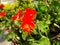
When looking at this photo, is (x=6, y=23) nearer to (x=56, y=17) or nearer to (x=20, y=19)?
(x=20, y=19)

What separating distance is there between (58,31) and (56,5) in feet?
0.58

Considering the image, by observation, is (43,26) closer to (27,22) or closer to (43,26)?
(43,26)

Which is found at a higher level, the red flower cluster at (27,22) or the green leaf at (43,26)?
the red flower cluster at (27,22)

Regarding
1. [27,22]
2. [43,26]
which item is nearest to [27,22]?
[27,22]

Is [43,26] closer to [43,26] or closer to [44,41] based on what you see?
[43,26]

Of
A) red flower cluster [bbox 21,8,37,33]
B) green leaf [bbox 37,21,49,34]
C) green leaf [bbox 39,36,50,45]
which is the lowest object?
green leaf [bbox 39,36,50,45]

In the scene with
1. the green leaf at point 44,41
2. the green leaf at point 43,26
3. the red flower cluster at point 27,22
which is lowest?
the green leaf at point 44,41

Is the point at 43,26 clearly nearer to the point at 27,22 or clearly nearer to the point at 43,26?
the point at 43,26

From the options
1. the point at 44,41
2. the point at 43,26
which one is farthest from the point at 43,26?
the point at 44,41

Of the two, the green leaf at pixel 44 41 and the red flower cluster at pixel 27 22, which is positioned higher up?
the red flower cluster at pixel 27 22

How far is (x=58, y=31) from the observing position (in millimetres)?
1303

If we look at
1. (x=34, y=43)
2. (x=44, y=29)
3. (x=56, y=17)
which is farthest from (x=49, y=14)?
(x=34, y=43)

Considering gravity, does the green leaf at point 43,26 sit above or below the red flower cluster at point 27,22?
below

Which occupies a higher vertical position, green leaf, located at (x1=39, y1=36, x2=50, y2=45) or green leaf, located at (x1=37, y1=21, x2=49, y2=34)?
green leaf, located at (x1=37, y1=21, x2=49, y2=34)
